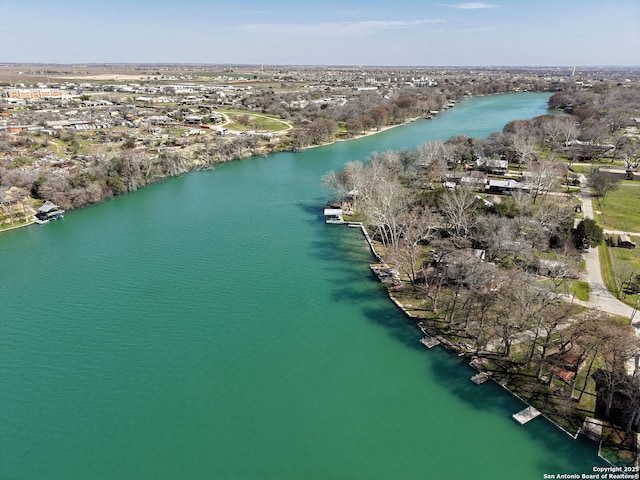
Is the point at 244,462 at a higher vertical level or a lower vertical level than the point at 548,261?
lower

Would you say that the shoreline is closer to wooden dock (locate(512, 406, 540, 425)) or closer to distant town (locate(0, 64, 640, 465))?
distant town (locate(0, 64, 640, 465))

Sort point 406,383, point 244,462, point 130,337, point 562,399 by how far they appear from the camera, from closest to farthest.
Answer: point 244,462 → point 562,399 → point 406,383 → point 130,337

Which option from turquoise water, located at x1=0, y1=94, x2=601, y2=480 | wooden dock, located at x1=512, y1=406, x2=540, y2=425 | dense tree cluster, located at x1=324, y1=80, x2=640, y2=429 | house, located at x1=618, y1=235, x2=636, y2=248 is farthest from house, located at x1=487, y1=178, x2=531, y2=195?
wooden dock, located at x1=512, y1=406, x2=540, y2=425

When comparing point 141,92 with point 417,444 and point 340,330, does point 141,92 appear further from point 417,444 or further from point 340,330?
point 417,444

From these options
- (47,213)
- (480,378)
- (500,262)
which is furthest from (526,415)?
(47,213)

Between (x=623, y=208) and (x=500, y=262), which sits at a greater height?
(x=623, y=208)

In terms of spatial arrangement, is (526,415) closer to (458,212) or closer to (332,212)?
(458,212)

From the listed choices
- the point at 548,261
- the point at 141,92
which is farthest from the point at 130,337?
the point at 141,92
